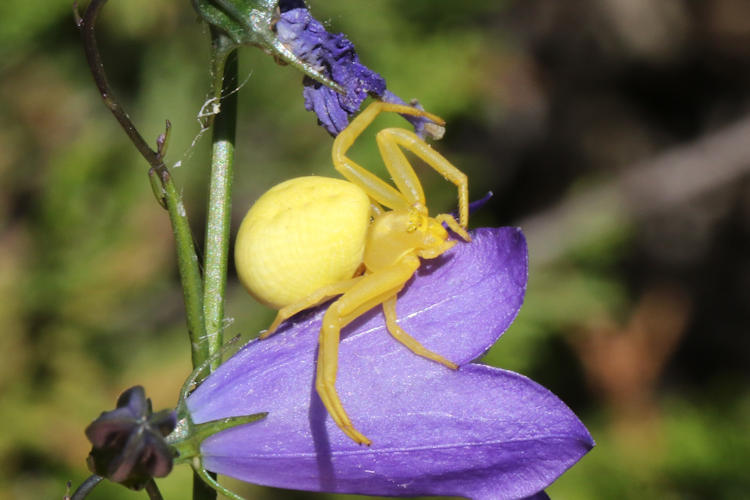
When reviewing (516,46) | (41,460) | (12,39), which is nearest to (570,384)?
(516,46)

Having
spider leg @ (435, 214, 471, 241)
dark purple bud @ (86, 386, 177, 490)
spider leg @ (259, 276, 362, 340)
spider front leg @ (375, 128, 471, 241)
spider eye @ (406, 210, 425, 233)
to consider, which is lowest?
dark purple bud @ (86, 386, 177, 490)

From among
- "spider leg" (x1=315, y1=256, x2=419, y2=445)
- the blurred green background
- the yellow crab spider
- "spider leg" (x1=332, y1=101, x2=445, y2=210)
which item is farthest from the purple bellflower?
the blurred green background

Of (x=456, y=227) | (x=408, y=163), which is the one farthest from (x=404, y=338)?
(x=408, y=163)

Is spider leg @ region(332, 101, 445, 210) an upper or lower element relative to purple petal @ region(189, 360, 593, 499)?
upper

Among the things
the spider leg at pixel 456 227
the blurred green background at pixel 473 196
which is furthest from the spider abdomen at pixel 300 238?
the blurred green background at pixel 473 196

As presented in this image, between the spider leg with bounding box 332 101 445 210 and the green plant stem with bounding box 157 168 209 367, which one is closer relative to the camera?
the green plant stem with bounding box 157 168 209 367

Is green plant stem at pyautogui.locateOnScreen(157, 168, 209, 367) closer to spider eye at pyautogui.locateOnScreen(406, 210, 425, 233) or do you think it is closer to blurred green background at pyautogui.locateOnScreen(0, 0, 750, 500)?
spider eye at pyautogui.locateOnScreen(406, 210, 425, 233)

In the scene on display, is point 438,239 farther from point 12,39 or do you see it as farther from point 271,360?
point 12,39

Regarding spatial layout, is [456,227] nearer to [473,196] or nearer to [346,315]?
[346,315]
